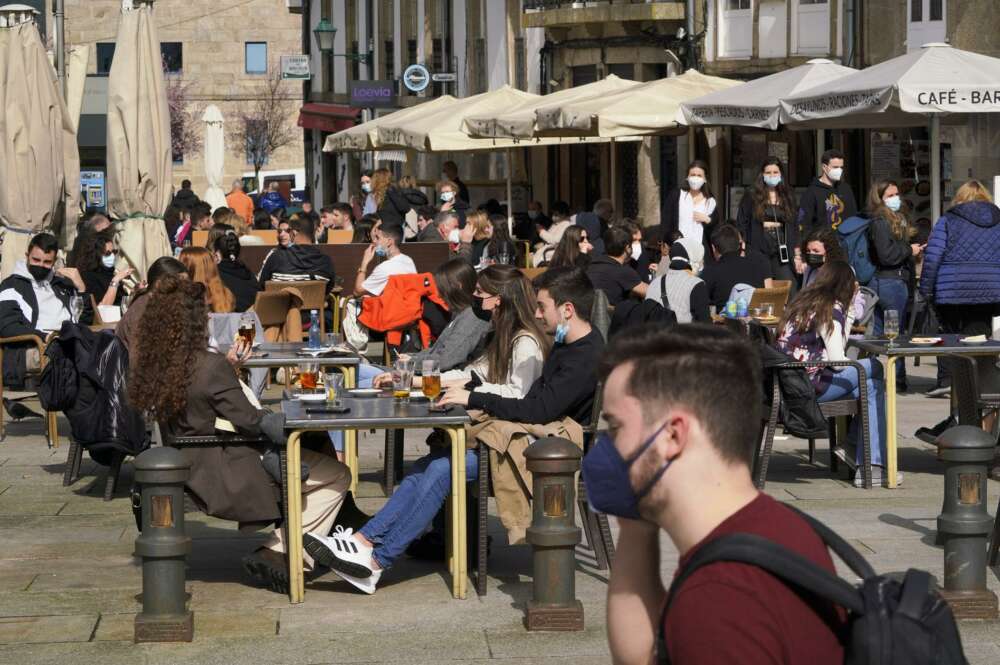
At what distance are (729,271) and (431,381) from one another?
558cm

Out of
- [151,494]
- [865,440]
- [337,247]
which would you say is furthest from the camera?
[337,247]

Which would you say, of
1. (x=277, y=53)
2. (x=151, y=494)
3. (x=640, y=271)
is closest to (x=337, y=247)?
(x=640, y=271)

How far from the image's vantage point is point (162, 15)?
8188 centimetres

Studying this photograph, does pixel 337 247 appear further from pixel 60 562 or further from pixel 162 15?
pixel 162 15

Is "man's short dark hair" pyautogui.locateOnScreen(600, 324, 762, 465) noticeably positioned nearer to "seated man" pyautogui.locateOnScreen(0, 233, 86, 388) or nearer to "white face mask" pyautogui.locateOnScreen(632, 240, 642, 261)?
"seated man" pyautogui.locateOnScreen(0, 233, 86, 388)

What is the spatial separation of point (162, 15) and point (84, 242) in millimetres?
68959

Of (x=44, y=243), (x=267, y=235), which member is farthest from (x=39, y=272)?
(x=267, y=235)

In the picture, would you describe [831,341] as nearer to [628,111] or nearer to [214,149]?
[628,111]

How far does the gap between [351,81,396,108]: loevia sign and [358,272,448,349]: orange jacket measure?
27971 millimetres

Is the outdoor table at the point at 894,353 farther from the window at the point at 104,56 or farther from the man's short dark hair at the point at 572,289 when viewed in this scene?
the window at the point at 104,56

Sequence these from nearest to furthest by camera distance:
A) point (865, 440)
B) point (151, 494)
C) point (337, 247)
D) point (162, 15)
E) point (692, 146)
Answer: point (151, 494) → point (865, 440) → point (337, 247) → point (692, 146) → point (162, 15)

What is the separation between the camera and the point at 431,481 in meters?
7.85

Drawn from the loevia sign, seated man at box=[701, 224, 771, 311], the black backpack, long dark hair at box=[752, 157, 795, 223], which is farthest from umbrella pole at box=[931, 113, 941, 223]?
the loevia sign

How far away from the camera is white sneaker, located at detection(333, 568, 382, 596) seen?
774 centimetres
